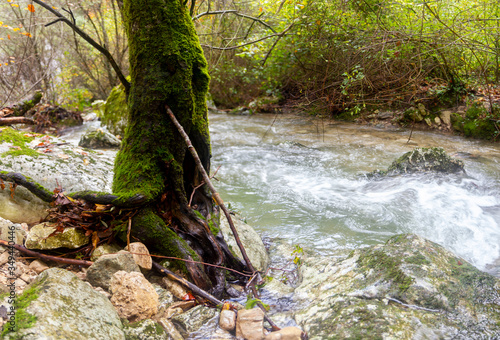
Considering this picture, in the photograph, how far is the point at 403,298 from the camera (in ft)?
7.34

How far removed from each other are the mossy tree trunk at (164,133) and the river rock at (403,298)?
37.0 inches

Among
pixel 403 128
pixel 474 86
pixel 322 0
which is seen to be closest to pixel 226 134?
pixel 322 0

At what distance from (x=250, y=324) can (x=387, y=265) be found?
1230 mm

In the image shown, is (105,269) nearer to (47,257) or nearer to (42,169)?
(47,257)

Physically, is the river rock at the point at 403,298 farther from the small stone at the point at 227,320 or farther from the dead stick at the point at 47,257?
the dead stick at the point at 47,257

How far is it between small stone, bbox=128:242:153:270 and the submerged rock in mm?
5422

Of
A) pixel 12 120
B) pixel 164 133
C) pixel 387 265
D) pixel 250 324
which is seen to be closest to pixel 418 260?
pixel 387 265

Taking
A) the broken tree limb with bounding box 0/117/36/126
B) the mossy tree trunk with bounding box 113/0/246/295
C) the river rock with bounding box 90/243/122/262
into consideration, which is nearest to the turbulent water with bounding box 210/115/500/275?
the mossy tree trunk with bounding box 113/0/246/295

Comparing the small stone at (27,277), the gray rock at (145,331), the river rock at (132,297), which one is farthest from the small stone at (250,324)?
the small stone at (27,277)

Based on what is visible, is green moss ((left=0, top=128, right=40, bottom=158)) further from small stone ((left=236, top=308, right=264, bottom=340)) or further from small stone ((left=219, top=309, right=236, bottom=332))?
small stone ((left=236, top=308, right=264, bottom=340))

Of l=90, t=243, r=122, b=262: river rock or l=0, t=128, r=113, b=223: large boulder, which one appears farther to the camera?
l=0, t=128, r=113, b=223: large boulder

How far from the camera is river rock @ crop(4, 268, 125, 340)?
150cm

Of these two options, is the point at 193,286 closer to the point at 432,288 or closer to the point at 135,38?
the point at 432,288

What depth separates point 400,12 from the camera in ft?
27.9
